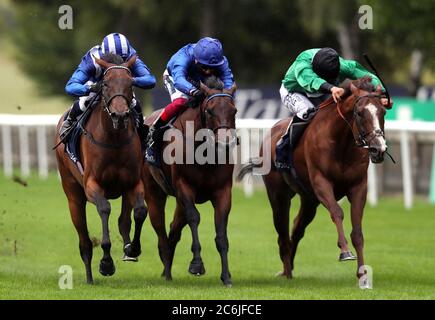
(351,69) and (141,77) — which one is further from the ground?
(351,69)

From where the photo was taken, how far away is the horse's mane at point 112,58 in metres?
9.31

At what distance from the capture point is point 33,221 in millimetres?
15320

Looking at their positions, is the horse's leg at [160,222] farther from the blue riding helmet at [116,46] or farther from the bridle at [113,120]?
the blue riding helmet at [116,46]

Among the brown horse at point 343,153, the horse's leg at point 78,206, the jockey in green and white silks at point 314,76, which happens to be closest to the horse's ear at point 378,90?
the brown horse at point 343,153

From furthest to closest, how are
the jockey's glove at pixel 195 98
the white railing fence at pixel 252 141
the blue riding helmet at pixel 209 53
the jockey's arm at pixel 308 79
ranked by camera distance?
1. the white railing fence at pixel 252 141
2. the jockey's arm at pixel 308 79
3. the blue riding helmet at pixel 209 53
4. the jockey's glove at pixel 195 98

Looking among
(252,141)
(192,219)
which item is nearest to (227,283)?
(192,219)

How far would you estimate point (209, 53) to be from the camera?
9.58 metres

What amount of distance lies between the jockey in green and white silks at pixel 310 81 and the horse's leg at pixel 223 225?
1015 millimetres

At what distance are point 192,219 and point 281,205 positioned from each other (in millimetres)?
1553

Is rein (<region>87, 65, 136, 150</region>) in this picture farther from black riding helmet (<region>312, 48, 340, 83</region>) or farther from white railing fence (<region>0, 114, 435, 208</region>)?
white railing fence (<region>0, 114, 435, 208</region>)

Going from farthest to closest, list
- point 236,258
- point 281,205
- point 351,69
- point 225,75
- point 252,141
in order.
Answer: point 252,141 < point 236,258 < point 281,205 < point 351,69 < point 225,75

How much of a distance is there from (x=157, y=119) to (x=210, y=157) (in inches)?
36.1

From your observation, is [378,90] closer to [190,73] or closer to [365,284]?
[365,284]
